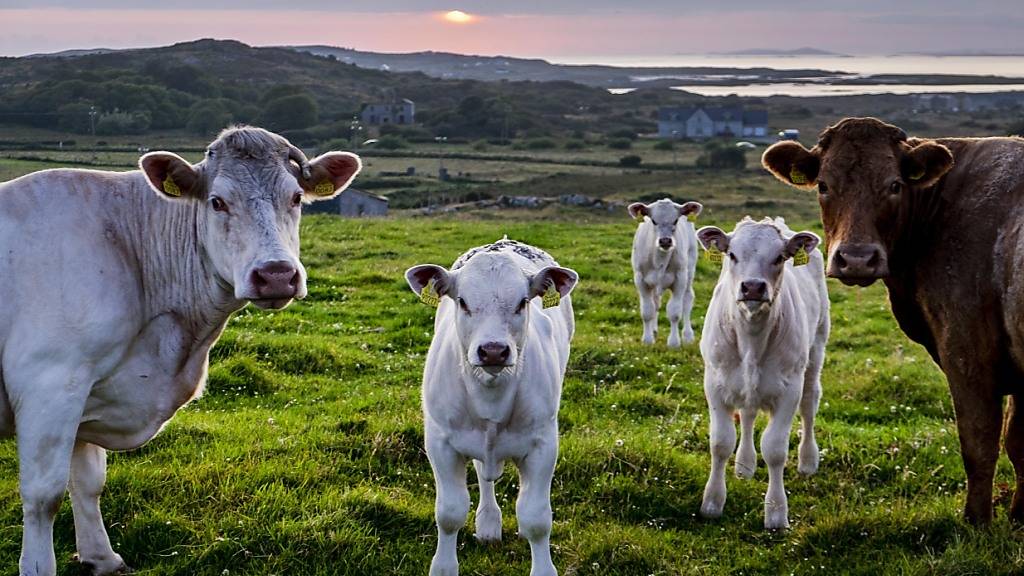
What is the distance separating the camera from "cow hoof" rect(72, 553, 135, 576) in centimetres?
666

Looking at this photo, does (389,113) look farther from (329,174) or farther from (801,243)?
(329,174)

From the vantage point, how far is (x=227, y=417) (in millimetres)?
9484

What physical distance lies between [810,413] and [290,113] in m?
52.8

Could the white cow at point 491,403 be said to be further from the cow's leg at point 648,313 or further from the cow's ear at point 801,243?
the cow's leg at point 648,313

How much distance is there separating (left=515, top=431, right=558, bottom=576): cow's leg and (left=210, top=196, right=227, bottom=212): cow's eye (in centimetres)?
256

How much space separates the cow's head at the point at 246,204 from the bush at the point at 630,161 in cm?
7664

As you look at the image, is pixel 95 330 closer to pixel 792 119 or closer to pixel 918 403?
pixel 918 403

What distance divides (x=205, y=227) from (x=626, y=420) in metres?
5.39

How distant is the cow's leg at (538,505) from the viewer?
639 centimetres

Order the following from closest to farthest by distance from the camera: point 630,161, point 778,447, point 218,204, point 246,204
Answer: point 246,204 < point 218,204 < point 778,447 < point 630,161

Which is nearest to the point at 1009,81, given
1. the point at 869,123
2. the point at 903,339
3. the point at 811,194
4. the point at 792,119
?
the point at 792,119

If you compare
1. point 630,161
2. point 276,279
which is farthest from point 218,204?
point 630,161

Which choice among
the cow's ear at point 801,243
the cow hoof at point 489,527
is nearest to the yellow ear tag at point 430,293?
the cow hoof at point 489,527

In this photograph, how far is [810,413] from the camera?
9281mm
